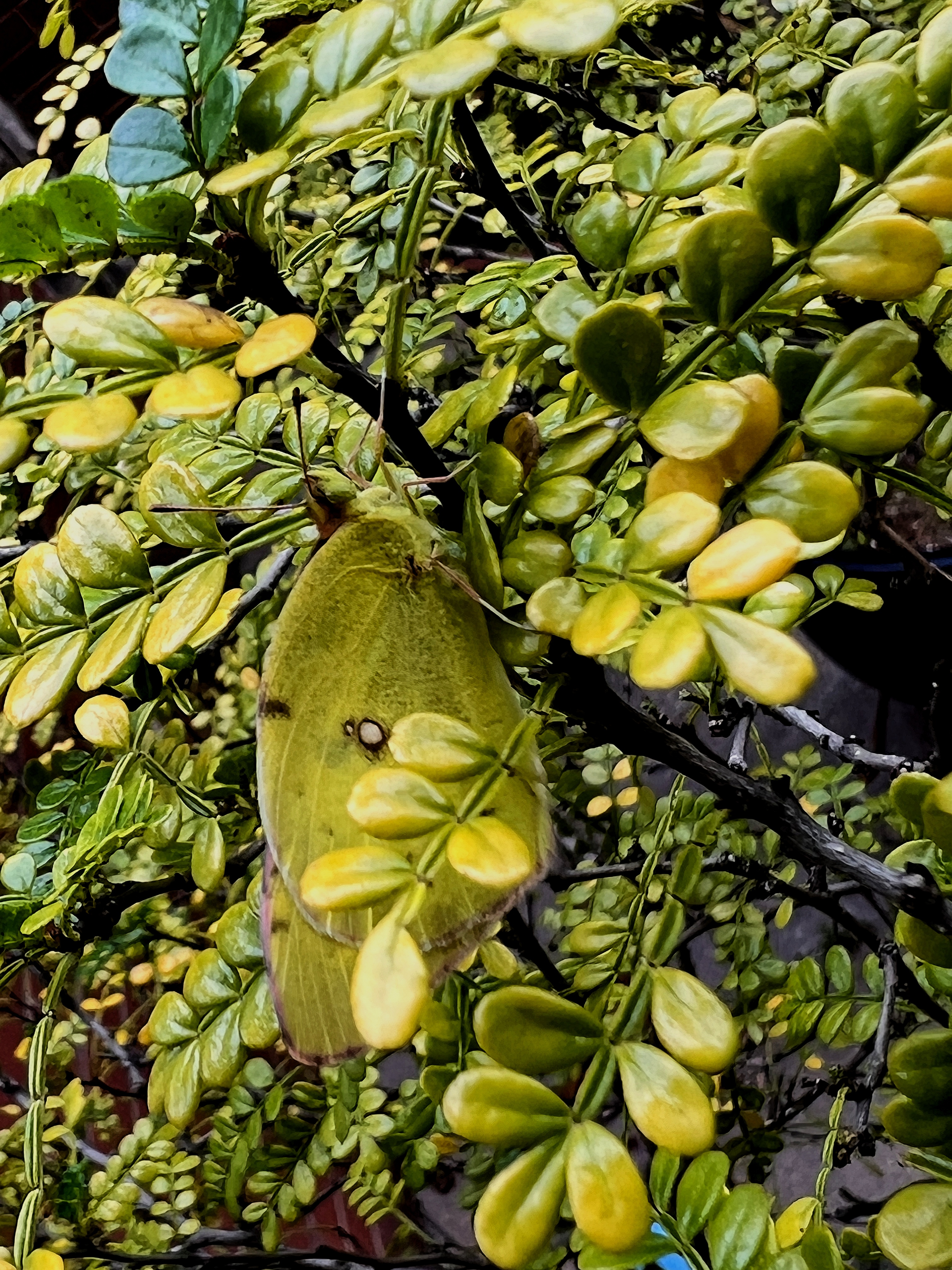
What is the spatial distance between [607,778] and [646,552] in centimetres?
76

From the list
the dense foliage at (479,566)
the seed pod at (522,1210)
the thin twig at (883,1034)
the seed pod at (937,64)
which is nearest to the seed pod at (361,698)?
the dense foliage at (479,566)

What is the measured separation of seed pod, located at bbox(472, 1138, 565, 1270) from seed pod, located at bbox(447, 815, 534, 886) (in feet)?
0.29

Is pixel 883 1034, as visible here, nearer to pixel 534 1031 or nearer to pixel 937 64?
pixel 534 1031

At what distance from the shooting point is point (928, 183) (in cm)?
25

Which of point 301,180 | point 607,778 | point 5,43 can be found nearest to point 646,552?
point 607,778

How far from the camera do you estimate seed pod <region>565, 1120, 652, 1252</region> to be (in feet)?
0.78

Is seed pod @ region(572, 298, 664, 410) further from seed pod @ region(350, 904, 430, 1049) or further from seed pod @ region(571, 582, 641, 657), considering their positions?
seed pod @ region(350, 904, 430, 1049)

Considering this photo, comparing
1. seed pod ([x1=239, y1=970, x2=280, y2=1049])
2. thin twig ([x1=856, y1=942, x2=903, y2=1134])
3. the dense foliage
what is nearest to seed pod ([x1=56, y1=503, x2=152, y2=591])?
the dense foliage

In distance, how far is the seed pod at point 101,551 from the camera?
1.03 feet

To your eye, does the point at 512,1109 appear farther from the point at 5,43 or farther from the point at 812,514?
the point at 5,43

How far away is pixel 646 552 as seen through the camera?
27 centimetres

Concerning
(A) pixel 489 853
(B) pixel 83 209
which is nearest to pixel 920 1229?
(A) pixel 489 853

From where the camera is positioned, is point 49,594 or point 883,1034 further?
point 883,1034

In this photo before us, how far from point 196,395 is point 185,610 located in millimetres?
82
